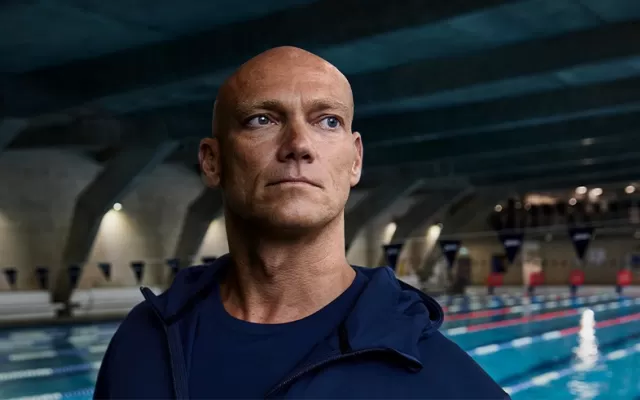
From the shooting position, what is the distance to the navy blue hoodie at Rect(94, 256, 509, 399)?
116 cm

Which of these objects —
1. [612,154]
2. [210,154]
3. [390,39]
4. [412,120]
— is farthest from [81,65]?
[612,154]

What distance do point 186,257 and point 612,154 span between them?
11.9m

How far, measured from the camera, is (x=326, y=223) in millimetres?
1292

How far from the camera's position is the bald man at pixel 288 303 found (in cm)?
118

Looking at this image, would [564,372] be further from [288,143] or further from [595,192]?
[595,192]

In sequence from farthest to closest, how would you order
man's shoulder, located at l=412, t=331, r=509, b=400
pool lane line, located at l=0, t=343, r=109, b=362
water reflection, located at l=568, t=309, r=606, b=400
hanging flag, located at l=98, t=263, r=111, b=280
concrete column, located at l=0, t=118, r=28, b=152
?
hanging flag, located at l=98, t=263, r=111, b=280, concrete column, located at l=0, t=118, r=28, b=152, pool lane line, located at l=0, t=343, r=109, b=362, water reflection, located at l=568, t=309, r=606, b=400, man's shoulder, located at l=412, t=331, r=509, b=400

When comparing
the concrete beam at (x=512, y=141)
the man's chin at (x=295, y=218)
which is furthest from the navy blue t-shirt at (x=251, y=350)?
the concrete beam at (x=512, y=141)

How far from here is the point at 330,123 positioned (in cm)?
132

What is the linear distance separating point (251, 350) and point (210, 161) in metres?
0.36

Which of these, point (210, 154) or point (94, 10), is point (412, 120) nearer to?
point (94, 10)

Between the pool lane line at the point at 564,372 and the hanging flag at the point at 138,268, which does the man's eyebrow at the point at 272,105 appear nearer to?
the pool lane line at the point at 564,372

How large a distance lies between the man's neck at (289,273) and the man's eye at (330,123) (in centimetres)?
16

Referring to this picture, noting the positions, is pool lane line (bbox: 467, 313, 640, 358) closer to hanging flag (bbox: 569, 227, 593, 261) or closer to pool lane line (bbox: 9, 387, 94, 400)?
hanging flag (bbox: 569, 227, 593, 261)

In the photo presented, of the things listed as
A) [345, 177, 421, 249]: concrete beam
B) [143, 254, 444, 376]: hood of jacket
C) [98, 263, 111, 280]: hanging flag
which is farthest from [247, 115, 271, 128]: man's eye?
[345, 177, 421, 249]: concrete beam
